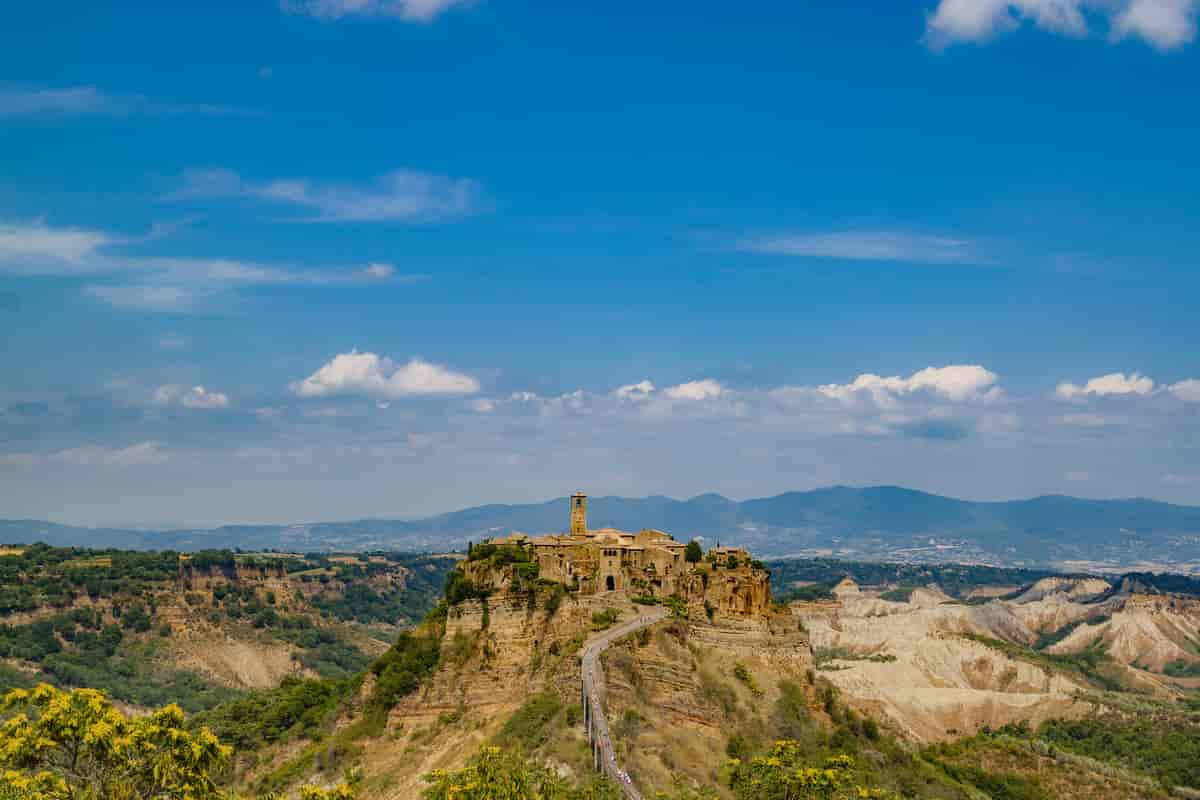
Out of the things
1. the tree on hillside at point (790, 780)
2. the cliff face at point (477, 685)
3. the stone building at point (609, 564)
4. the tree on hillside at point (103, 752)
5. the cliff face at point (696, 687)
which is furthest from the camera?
the stone building at point (609, 564)

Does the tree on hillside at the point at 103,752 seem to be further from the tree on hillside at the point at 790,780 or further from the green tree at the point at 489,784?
the tree on hillside at the point at 790,780

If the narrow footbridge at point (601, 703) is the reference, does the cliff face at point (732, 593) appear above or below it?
above

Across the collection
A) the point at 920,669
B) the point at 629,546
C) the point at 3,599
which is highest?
the point at 629,546

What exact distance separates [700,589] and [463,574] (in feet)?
56.2

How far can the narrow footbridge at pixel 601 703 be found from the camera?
2222 inches

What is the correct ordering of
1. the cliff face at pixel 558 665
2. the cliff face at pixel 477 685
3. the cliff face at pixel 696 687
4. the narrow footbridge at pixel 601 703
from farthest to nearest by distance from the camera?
the cliff face at pixel 477 685 → the cliff face at pixel 558 665 → the cliff face at pixel 696 687 → the narrow footbridge at pixel 601 703

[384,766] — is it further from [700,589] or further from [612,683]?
[700,589]

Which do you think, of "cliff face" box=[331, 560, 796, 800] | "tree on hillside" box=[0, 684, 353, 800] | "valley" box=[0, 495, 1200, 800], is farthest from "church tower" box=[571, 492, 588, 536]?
"tree on hillside" box=[0, 684, 353, 800]

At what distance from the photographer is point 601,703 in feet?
208

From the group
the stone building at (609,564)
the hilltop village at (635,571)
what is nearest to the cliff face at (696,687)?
the hilltop village at (635,571)

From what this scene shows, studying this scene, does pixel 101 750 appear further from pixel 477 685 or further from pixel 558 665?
pixel 477 685

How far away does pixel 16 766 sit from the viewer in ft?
113

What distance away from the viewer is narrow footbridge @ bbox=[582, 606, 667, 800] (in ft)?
185

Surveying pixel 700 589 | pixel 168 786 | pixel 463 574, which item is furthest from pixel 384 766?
pixel 168 786
